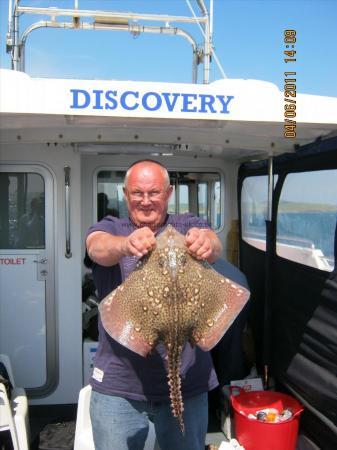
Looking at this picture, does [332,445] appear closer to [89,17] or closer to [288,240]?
[288,240]

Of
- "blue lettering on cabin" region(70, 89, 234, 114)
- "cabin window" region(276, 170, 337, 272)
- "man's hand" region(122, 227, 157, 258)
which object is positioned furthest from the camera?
"cabin window" region(276, 170, 337, 272)

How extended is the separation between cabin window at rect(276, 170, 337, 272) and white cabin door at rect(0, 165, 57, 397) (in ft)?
7.93

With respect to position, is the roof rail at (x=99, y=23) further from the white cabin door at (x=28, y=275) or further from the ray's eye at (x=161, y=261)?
the ray's eye at (x=161, y=261)

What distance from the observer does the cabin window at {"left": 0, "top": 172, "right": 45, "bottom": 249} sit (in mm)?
4820

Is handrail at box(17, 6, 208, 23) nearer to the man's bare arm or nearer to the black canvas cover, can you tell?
the black canvas cover

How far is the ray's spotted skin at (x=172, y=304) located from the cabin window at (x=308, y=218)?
1680mm

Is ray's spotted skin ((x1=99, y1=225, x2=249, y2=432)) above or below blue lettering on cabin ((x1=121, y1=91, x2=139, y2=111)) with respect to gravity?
below

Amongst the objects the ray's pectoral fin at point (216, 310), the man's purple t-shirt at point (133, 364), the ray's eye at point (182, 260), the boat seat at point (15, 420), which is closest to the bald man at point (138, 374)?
the man's purple t-shirt at point (133, 364)

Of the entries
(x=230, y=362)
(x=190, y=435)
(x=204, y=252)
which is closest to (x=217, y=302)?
(x=204, y=252)

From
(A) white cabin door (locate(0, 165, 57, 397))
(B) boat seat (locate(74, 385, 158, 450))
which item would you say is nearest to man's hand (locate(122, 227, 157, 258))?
(B) boat seat (locate(74, 385, 158, 450))

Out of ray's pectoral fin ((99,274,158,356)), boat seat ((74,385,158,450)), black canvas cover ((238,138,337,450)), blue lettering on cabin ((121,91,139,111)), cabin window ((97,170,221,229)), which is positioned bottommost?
boat seat ((74,385,158,450))

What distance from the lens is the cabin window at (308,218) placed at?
11.4 feet

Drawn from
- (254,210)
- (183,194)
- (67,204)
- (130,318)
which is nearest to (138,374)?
(130,318)

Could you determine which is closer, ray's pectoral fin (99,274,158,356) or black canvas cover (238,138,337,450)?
ray's pectoral fin (99,274,158,356)
